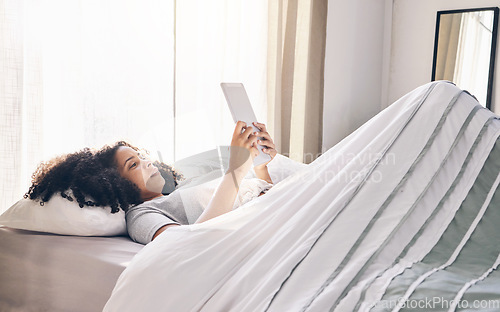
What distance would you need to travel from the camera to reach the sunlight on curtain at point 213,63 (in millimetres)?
2320

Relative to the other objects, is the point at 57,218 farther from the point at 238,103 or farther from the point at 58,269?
the point at 238,103

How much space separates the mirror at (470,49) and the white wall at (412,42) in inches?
4.4

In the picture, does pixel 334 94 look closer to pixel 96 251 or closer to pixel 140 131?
pixel 140 131

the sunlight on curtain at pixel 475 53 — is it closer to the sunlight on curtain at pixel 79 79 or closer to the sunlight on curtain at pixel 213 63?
the sunlight on curtain at pixel 213 63

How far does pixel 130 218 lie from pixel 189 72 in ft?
3.33

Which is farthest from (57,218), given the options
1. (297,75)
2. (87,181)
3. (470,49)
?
(470,49)

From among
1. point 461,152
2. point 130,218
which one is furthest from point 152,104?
point 461,152

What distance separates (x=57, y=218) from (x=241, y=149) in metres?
0.58

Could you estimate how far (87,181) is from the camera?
4.99ft

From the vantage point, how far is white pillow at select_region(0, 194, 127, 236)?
1458mm

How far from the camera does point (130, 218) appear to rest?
1.55m

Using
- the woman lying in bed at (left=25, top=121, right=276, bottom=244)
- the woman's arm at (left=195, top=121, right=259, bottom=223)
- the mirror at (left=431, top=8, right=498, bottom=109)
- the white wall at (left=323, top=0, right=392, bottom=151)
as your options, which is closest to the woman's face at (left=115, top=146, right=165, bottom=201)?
the woman lying in bed at (left=25, top=121, right=276, bottom=244)

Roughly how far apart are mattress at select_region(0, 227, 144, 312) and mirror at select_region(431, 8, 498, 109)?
2621 millimetres

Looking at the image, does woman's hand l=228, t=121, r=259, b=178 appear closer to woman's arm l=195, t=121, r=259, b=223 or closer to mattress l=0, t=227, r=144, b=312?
woman's arm l=195, t=121, r=259, b=223
